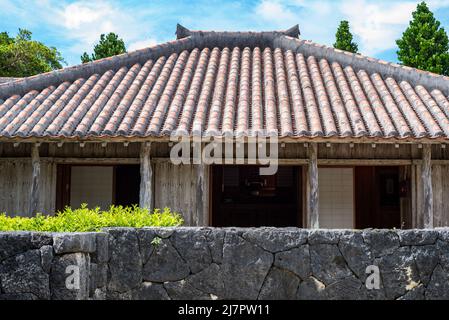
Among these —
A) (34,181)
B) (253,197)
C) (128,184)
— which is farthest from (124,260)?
(253,197)

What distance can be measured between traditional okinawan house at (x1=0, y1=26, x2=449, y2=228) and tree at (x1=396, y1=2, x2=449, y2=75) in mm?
11511

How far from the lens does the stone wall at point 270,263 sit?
16.9 ft

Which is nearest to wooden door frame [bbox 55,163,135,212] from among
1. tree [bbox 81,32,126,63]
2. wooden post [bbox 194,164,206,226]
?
wooden post [bbox 194,164,206,226]

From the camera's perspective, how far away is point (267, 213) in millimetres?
14227

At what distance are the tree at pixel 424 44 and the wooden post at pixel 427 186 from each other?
45.8 ft

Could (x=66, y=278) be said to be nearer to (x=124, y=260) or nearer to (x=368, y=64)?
(x=124, y=260)

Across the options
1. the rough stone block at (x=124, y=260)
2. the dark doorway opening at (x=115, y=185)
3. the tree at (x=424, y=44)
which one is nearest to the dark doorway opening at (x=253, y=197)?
the dark doorway opening at (x=115, y=185)

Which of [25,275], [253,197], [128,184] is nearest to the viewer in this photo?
[25,275]

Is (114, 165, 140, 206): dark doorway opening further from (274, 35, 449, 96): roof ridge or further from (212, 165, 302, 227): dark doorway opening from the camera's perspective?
(274, 35, 449, 96): roof ridge

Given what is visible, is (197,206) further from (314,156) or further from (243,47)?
(243,47)

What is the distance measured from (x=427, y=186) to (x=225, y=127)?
159 inches

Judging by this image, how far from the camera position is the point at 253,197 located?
→ 14.5 meters

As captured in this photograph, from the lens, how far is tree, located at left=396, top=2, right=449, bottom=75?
22.0 meters

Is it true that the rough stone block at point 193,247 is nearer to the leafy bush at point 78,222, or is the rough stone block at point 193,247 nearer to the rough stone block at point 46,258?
the leafy bush at point 78,222
